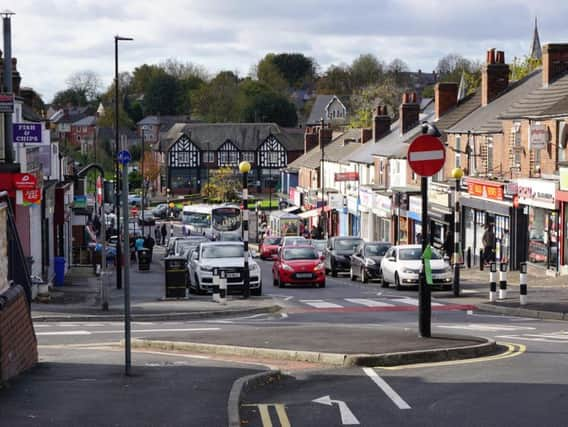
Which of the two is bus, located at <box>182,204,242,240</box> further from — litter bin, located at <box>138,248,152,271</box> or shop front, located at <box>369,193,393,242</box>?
litter bin, located at <box>138,248,152,271</box>

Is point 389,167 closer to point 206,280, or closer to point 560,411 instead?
point 206,280

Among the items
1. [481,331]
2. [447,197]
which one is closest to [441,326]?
[481,331]

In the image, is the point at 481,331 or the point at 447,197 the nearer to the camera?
the point at 481,331

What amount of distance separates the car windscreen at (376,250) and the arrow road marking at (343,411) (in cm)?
2888

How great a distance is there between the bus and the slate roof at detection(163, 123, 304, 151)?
55.8 metres

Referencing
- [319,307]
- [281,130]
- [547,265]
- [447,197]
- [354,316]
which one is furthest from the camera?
[281,130]

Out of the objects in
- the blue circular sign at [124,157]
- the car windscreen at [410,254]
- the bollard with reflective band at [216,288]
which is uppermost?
the blue circular sign at [124,157]

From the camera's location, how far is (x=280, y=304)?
31.0 metres

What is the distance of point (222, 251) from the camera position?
34844 millimetres

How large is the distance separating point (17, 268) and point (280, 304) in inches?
634

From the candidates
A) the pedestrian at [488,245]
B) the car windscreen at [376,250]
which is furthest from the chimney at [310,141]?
the car windscreen at [376,250]

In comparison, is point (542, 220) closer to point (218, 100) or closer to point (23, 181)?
point (23, 181)

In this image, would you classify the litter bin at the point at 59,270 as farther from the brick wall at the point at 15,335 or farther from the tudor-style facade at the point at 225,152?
the tudor-style facade at the point at 225,152

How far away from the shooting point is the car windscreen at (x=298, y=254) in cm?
3975
